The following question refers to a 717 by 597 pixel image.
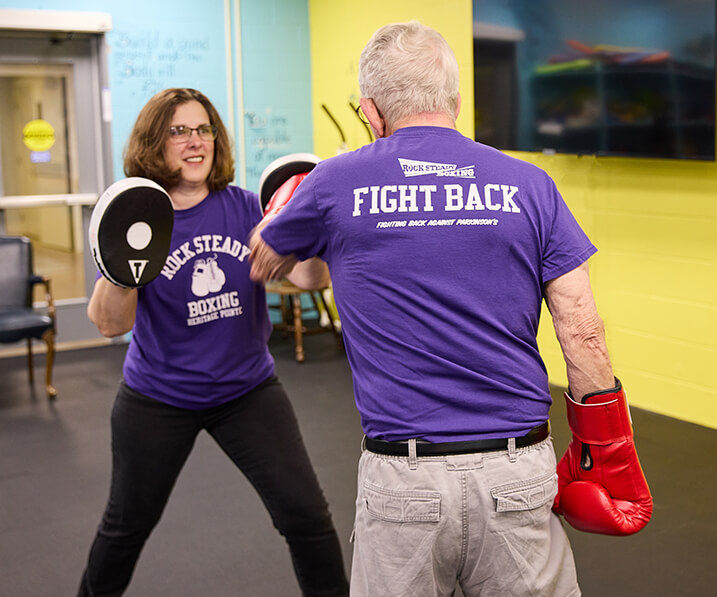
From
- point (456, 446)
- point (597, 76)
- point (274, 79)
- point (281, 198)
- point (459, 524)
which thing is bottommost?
point (459, 524)

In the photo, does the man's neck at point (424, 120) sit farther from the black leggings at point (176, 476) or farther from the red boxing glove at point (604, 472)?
the black leggings at point (176, 476)

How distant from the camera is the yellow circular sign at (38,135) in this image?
5496 millimetres

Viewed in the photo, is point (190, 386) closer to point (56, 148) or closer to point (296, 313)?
point (296, 313)

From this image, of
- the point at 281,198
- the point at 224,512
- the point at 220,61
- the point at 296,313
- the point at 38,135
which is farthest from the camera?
the point at 220,61

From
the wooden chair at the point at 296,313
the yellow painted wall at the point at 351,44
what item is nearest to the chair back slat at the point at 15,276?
the wooden chair at the point at 296,313

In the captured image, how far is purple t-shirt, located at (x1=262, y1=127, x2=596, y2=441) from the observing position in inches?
50.0

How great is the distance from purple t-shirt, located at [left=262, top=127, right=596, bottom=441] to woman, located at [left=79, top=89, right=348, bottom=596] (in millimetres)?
715

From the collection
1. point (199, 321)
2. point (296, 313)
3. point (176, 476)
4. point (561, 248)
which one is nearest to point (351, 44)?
point (296, 313)

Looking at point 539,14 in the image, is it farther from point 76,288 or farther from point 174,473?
point 76,288

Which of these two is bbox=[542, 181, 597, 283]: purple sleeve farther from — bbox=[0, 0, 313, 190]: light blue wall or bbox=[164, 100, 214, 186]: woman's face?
bbox=[0, 0, 313, 190]: light blue wall

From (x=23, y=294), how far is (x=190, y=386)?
116 inches

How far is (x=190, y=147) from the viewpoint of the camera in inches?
80.4

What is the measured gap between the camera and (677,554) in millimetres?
2609

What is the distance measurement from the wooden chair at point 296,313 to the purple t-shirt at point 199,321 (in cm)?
247
